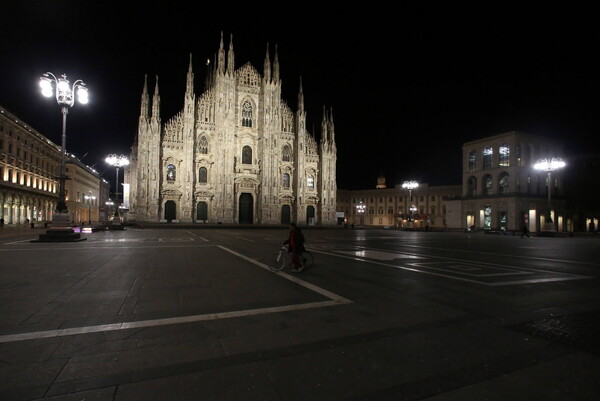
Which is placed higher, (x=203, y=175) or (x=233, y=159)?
(x=233, y=159)

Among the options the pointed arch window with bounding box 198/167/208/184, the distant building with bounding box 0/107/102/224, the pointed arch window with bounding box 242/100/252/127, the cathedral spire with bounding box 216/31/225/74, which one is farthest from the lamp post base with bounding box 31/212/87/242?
the pointed arch window with bounding box 242/100/252/127

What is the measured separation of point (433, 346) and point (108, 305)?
532cm

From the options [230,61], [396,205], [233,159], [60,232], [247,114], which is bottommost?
[60,232]

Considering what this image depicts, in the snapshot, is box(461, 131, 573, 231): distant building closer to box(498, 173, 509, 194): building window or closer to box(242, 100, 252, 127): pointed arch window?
box(498, 173, 509, 194): building window

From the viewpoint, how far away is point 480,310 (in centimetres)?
576

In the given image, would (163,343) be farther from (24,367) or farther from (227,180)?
(227,180)

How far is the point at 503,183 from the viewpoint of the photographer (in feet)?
171

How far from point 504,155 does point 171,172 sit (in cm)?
5024

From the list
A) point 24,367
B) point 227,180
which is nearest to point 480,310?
point 24,367

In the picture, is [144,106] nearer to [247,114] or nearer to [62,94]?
[247,114]

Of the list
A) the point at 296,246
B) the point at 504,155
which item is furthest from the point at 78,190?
the point at 504,155

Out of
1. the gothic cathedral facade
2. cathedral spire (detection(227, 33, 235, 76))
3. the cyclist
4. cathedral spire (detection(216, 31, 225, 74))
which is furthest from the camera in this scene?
cathedral spire (detection(227, 33, 235, 76))

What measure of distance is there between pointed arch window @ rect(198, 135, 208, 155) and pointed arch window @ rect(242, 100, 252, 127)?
22.5ft

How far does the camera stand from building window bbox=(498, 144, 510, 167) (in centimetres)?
5115
